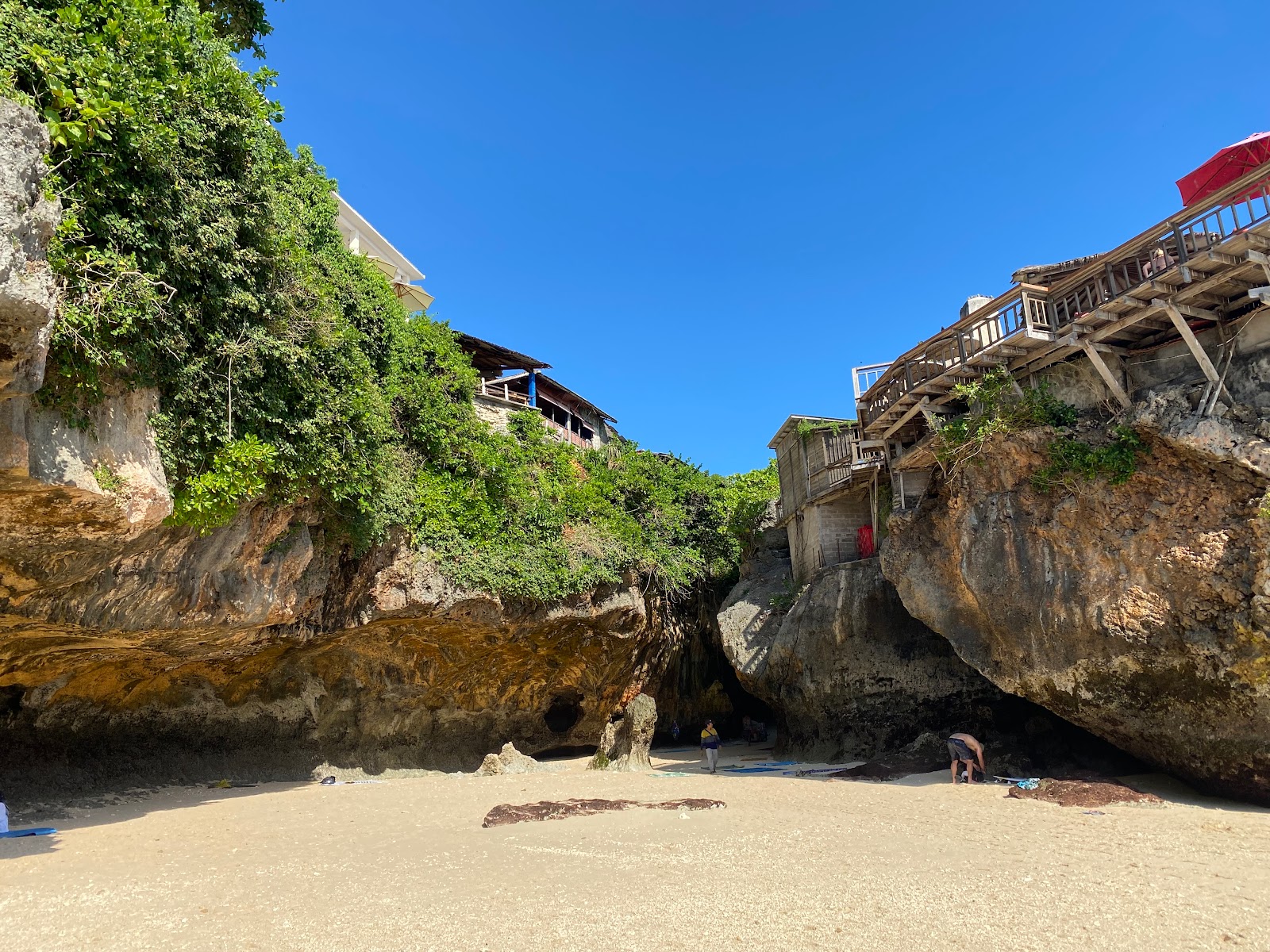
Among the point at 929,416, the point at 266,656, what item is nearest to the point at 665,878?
the point at 929,416

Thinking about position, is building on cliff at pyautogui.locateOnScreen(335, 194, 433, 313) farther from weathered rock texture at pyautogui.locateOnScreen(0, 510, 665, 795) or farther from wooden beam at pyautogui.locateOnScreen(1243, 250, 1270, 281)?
wooden beam at pyautogui.locateOnScreen(1243, 250, 1270, 281)

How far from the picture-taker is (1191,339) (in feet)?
38.0

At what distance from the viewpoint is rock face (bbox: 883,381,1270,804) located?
1121 centimetres

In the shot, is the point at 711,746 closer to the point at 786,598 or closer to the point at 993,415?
the point at 786,598

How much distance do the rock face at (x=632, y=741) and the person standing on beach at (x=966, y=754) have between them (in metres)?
7.14

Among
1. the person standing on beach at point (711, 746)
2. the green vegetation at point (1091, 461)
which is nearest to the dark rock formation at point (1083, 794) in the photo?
the green vegetation at point (1091, 461)

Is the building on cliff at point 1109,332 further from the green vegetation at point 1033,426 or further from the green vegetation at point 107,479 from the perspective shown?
the green vegetation at point 107,479

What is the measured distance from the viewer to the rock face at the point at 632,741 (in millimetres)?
18547

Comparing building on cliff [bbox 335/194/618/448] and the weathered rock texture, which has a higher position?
building on cliff [bbox 335/194/618/448]

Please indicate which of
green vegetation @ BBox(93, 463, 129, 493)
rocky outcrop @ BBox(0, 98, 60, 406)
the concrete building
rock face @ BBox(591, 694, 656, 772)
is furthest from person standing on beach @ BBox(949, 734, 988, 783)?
rocky outcrop @ BBox(0, 98, 60, 406)

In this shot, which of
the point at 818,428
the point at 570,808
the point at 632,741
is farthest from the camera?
the point at 818,428

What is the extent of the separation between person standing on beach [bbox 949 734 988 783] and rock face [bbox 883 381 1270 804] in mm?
1312

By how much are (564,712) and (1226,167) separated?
21.1m

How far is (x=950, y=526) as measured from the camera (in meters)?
15.2
